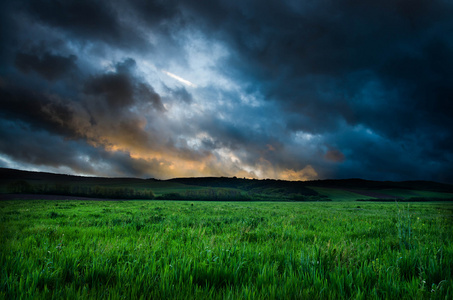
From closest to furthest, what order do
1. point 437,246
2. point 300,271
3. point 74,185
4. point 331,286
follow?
point 331,286
point 300,271
point 437,246
point 74,185

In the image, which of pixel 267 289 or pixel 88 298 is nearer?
pixel 88 298

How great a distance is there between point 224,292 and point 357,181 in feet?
731

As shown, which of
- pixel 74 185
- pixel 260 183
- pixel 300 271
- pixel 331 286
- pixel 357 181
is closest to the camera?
pixel 331 286

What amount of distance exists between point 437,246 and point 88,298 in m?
6.75

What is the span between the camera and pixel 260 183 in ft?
481

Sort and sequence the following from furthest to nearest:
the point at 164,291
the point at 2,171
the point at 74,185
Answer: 1. the point at 2,171
2. the point at 74,185
3. the point at 164,291

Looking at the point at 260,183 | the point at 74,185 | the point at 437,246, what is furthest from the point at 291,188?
the point at 437,246

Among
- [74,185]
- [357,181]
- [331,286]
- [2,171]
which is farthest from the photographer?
[357,181]

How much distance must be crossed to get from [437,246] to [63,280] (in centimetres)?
723

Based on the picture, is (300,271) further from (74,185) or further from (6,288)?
(74,185)

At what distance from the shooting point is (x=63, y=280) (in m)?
2.70

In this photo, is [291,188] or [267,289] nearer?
[267,289]

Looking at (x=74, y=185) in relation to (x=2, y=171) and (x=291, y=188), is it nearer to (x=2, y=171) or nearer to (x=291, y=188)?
(x=2, y=171)

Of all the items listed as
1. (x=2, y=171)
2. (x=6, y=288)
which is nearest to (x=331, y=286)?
(x=6, y=288)
